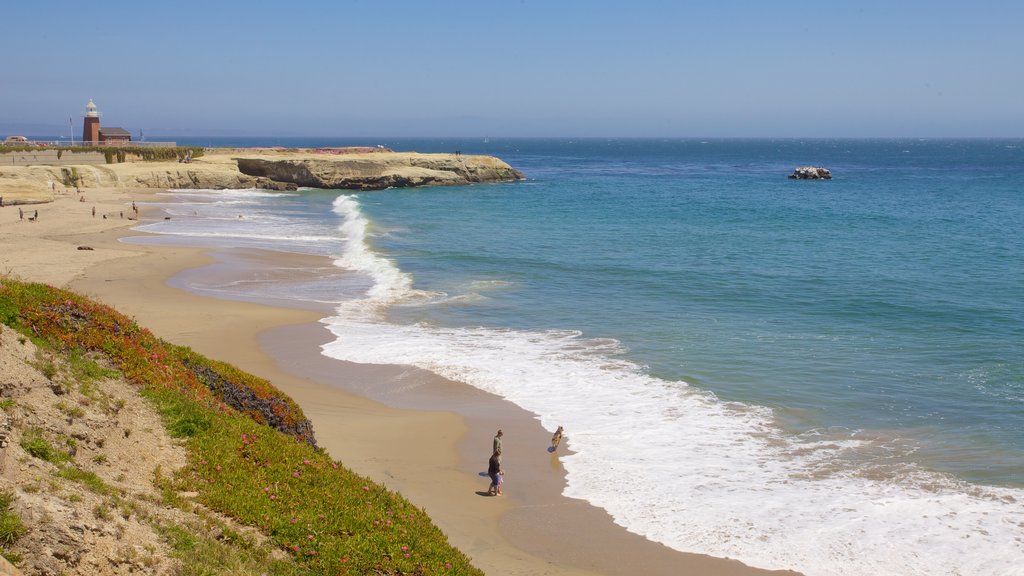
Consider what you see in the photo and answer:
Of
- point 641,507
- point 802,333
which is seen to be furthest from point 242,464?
point 802,333

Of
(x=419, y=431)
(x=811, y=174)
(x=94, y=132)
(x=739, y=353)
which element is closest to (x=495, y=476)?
(x=419, y=431)

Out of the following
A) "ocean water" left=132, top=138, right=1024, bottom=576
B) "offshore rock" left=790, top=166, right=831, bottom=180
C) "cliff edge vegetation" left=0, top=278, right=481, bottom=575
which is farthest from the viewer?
"offshore rock" left=790, top=166, right=831, bottom=180

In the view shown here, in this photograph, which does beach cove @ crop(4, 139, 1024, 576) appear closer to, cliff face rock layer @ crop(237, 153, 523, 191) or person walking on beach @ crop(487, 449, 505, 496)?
person walking on beach @ crop(487, 449, 505, 496)

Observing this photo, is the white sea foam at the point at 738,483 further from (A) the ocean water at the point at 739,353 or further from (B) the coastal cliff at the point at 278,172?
(B) the coastal cliff at the point at 278,172

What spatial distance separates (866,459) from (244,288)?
22.5 meters

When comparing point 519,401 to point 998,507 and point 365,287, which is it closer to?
point 998,507

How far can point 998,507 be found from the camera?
43.7 feet

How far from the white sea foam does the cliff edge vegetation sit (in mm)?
5100

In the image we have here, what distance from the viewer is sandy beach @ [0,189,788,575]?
12.0m

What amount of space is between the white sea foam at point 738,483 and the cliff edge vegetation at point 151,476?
16.7 ft

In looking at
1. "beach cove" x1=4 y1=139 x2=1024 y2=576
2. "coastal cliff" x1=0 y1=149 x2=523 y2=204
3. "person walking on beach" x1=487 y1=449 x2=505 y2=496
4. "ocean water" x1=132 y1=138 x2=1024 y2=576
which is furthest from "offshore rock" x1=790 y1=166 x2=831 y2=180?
"person walking on beach" x1=487 y1=449 x2=505 y2=496

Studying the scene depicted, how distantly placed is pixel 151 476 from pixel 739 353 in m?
16.4

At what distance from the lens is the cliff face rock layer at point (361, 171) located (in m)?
83.7

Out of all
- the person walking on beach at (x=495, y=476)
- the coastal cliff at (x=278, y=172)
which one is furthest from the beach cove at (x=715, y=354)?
the coastal cliff at (x=278, y=172)
